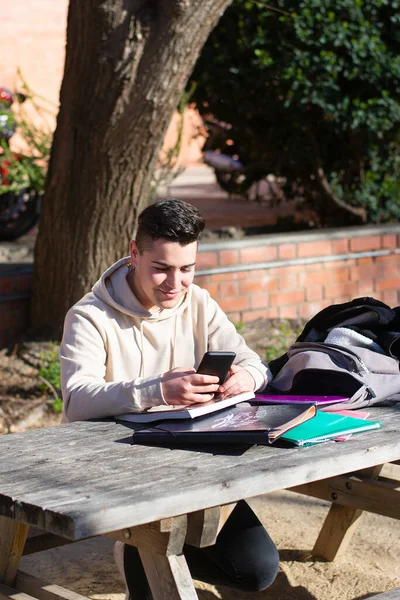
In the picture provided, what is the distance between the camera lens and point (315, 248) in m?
6.81

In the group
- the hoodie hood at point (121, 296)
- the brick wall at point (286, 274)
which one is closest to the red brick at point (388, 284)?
the brick wall at point (286, 274)

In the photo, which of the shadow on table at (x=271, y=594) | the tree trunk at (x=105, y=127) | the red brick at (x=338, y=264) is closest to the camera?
the shadow on table at (x=271, y=594)

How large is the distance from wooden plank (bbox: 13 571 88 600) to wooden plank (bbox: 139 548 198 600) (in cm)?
41

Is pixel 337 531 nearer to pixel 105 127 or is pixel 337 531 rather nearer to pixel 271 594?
pixel 271 594

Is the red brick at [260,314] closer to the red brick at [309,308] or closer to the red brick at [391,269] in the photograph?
the red brick at [309,308]

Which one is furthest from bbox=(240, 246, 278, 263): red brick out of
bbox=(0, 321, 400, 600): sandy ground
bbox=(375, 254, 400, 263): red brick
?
bbox=(0, 321, 400, 600): sandy ground

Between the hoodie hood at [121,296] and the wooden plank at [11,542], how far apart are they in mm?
702

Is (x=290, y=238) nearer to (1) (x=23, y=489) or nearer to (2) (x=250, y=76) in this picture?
(2) (x=250, y=76)

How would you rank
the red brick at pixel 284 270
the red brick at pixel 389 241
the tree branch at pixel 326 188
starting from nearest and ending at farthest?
the red brick at pixel 284 270 → the red brick at pixel 389 241 → the tree branch at pixel 326 188

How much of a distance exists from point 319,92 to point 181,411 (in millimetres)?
4707

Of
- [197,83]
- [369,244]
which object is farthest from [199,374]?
[197,83]

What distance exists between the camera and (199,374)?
2871 mm

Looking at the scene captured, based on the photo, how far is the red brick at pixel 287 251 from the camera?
21.8ft

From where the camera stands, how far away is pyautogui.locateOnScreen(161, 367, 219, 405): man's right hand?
286 cm
